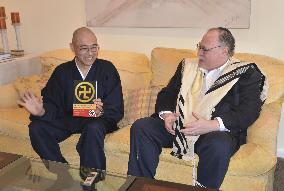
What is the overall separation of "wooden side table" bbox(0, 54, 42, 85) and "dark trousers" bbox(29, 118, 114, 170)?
91cm

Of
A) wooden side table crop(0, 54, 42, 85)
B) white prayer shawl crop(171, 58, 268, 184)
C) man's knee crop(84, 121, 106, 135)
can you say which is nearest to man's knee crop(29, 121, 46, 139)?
man's knee crop(84, 121, 106, 135)

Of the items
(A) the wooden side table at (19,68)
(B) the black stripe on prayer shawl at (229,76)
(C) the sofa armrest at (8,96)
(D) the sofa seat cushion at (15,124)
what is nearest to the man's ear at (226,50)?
(B) the black stripe on prayer shawl at (229,76)

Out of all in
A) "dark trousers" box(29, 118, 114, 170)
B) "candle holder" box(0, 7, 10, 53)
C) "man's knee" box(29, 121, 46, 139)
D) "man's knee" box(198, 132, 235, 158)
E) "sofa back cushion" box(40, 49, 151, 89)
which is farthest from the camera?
"candle holder" box(0, 7, 10, 53)

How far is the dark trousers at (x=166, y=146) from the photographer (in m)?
1.89

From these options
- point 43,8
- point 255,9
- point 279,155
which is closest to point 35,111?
point 43,8

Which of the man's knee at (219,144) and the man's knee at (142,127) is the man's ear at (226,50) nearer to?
the man's knee at (219,144)

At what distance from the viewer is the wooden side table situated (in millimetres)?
3090

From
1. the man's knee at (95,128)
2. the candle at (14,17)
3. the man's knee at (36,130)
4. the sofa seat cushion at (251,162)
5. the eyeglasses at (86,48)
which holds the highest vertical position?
the candle at (14,17)

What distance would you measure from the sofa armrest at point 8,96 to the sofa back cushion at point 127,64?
34 cm

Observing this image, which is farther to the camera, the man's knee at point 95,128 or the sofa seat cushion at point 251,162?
the man's knee at point 95,128

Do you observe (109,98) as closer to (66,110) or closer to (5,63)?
(66,110)

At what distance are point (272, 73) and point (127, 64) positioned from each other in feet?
3.37

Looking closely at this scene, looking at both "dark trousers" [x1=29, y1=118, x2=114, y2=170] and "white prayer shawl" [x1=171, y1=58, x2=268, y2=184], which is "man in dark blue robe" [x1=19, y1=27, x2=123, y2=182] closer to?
"dark trousers" [x1=29, y1=118, x2=114, y2=170]

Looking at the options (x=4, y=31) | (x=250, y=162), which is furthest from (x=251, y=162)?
(x=4, y=31)
